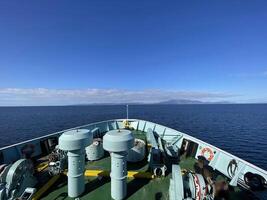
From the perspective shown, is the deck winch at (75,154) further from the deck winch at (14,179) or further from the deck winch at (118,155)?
the deck winch at (14,179)

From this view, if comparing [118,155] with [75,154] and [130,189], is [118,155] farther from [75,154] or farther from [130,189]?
[130,189]

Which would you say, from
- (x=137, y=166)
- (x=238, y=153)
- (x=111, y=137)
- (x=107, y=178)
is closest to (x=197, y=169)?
(x=137, y=166)

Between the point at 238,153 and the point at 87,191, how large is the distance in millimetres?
24948

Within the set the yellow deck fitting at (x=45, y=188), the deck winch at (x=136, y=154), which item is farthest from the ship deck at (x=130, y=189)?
the deck winch at (x=136, y=154)

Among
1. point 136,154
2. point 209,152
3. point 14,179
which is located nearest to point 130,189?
point 136,154

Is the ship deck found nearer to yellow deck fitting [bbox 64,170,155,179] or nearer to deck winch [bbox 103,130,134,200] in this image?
yellow deck fitting [bbox 64,170,155,179]

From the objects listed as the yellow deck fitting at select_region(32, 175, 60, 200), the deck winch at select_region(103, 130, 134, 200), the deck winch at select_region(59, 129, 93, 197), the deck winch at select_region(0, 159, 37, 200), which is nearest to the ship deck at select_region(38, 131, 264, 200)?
the yellow deck fitting at select_region(32, 175, 60, 200)

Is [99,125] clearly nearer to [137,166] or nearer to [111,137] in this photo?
[137,166]

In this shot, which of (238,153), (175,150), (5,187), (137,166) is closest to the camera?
(5,187)

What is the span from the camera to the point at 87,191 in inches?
239

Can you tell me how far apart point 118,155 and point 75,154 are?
1512 millimetres

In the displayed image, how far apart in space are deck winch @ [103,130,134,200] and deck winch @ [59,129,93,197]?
2.67ft

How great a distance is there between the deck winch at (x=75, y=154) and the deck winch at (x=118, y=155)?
0.81 meters

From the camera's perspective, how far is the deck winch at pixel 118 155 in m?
5.02
